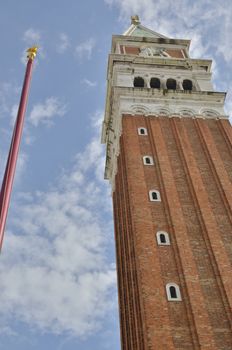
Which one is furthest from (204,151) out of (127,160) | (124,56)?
(124,56)

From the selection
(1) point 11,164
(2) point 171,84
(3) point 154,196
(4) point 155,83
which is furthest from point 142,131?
(1) point 11,164

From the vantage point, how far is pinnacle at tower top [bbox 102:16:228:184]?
32312 mm

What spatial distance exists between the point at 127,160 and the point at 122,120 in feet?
15.4

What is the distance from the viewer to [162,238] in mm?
21531

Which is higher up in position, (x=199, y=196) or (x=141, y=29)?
(x=141, y=29)

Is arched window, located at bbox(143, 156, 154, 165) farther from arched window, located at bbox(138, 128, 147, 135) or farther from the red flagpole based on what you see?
the red flagpole

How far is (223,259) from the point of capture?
804 inches

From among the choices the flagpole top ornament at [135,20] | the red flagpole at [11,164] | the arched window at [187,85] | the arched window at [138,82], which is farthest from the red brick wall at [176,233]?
the flagpole top ornament at [135,20]

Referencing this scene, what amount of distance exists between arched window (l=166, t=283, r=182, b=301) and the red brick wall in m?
0.21

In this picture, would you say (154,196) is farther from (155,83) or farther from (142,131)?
(155,83)

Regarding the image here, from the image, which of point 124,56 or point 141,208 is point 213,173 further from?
point 124,56

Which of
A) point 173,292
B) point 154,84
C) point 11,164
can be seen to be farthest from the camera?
point 154,84

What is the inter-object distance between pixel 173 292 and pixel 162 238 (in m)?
3.12

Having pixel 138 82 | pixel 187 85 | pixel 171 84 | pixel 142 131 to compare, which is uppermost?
pixel 138 82
